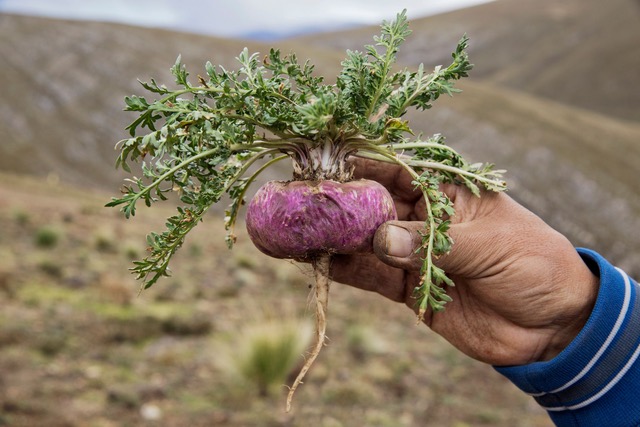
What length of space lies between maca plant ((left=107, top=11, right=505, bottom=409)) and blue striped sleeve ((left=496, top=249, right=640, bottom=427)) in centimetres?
75

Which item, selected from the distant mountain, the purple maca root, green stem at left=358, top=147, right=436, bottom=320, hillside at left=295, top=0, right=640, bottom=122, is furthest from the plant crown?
hillside at left=295, top=0, right=640, bottom=122

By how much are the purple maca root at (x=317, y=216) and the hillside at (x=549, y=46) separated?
3246 inches

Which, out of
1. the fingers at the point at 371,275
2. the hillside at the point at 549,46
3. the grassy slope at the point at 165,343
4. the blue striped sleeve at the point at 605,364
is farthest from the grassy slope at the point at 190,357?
the hillside at the point at 549,46

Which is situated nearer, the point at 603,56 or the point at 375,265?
the point at 375,265

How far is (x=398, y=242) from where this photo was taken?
2490 millimetres

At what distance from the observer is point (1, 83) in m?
42.6

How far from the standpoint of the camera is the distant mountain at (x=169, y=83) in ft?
122

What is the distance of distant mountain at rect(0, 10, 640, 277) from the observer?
37.2m

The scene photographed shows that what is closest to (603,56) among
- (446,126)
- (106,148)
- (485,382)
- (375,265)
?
(446,126)

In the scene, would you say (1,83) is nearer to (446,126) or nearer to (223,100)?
(446,126)

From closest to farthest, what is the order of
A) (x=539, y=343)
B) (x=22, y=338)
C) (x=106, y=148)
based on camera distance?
(x=539, y=343)
(x=22, y=338)
(x=106, y=148)

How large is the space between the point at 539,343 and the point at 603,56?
3894 inches

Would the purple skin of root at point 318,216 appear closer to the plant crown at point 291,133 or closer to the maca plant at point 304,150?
the maca plant at point 304,150

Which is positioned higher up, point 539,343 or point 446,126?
point 539,343
